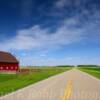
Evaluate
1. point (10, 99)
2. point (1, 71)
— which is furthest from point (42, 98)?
point (1, 71)

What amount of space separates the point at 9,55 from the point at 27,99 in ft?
175

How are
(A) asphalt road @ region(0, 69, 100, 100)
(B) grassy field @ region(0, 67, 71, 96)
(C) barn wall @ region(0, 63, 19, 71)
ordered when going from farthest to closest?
(C) barn wall @ region(0, 63, 19, 71) → (B) grassy field @ region(0, 67, 71, 96) → (A) asphalt road @ region(0, 69, 100, 100)

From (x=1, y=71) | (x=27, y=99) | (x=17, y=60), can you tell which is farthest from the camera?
(x=17, y=60)

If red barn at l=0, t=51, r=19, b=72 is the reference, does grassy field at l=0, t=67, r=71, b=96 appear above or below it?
below

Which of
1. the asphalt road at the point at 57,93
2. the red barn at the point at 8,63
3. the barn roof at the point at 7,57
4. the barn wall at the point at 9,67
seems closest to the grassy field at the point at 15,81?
the asphalt road at the point at 57,93

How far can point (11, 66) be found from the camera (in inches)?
2371

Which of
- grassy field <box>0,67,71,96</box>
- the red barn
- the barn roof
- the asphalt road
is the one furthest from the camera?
the barn roof

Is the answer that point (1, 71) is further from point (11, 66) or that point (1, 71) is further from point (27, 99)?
point (27, 99)

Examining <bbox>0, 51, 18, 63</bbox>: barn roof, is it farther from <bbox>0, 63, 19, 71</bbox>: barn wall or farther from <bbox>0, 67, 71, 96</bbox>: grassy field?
<bbox>0, 67, 71, 96</bbox>: grassy field

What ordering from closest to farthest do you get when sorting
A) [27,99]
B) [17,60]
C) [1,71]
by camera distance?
1. [27,99]
2. [1,71]
3. [17,60]

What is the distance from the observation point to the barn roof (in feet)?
193

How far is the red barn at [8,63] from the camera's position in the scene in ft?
189

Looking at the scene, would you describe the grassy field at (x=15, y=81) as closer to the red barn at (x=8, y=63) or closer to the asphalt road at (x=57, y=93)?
the asphalt road at (x=57, y=93)

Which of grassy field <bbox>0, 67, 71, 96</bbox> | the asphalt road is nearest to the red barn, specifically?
grassy field <bbox>0, 67, 71, 96</bbox>
